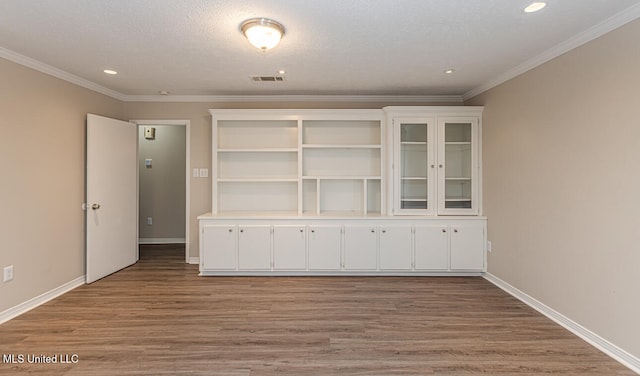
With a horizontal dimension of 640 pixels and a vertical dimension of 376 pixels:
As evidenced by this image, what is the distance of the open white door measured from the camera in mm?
3469

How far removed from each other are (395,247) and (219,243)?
7.09 feet

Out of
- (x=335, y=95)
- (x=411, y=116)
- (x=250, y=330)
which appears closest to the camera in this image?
(x=250, y=330)

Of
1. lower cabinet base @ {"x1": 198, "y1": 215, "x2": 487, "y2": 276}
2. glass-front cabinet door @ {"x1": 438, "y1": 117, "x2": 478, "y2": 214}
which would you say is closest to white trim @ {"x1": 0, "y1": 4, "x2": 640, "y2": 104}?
glass-front cabinet door @ {"x1": 438, "y1": 117, "x2": 478, "y2": 214}

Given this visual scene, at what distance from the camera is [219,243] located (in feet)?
12.2

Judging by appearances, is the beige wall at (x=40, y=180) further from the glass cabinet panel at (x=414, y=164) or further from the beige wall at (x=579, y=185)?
the beige wall at (x=579, y=185)

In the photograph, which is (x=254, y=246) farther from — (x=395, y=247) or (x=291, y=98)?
(x=291, y=98)

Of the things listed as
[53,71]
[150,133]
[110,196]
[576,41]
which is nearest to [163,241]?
[150,133]

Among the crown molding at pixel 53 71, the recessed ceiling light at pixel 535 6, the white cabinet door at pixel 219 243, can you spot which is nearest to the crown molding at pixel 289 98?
the crown molding at pixel 53 71

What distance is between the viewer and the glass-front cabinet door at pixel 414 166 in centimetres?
381

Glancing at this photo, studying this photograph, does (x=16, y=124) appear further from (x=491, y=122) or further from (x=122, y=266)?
(x=491, y=122)

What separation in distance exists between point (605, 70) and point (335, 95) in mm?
2697

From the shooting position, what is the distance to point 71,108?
10.8 feet

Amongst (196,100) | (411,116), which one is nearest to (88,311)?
(196,100)

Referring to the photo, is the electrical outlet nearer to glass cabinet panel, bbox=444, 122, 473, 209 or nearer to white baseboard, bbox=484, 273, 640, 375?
glass cabinet panel, bbox=444, 122, 473, 209
